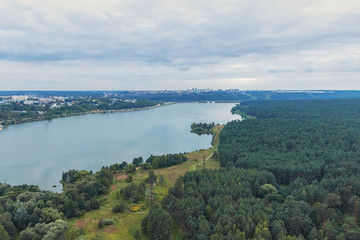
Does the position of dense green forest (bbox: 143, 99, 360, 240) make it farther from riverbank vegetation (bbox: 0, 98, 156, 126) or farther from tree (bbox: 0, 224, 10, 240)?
riverbank vegetation (bbox: 0, 98, 156, 126)

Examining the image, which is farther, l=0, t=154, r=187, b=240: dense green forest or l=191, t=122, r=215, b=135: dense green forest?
l=191, t=122, r=215, b=135: dense green forest

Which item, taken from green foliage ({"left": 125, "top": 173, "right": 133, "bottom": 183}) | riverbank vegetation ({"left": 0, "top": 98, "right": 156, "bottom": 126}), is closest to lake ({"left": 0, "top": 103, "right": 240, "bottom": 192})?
green foliage ({"left": 125, "top": 173, "right": 133, "bottom": 183})

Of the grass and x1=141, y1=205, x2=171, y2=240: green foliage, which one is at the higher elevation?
x1=141, y1=205, x2=171, y2=240: green foliage

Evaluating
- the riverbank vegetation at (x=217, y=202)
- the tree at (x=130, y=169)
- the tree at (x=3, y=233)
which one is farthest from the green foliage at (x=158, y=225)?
the tree at (x=130, y=169)

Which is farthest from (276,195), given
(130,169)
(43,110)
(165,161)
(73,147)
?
(43,110)

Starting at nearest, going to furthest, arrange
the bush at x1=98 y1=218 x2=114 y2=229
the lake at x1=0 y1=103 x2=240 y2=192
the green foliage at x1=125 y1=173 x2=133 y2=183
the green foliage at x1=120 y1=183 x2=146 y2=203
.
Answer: the bush at x1=98 y1=218 x2=114 y2=229 → the green foliage at x1=120 y1=183 x2=146 y2=203 → the green foliage at x1=125 y1=173 x2=133 y2=183 → the lake at x1=0 y1=103 x2=240 y2=192

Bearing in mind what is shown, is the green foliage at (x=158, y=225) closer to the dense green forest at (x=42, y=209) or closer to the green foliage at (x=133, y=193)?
the green foliage at (x=133, y=193)

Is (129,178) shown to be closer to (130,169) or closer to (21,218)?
(130,169)

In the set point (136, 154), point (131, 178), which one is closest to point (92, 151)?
point (136, 154)

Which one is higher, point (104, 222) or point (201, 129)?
point (201, 129)
